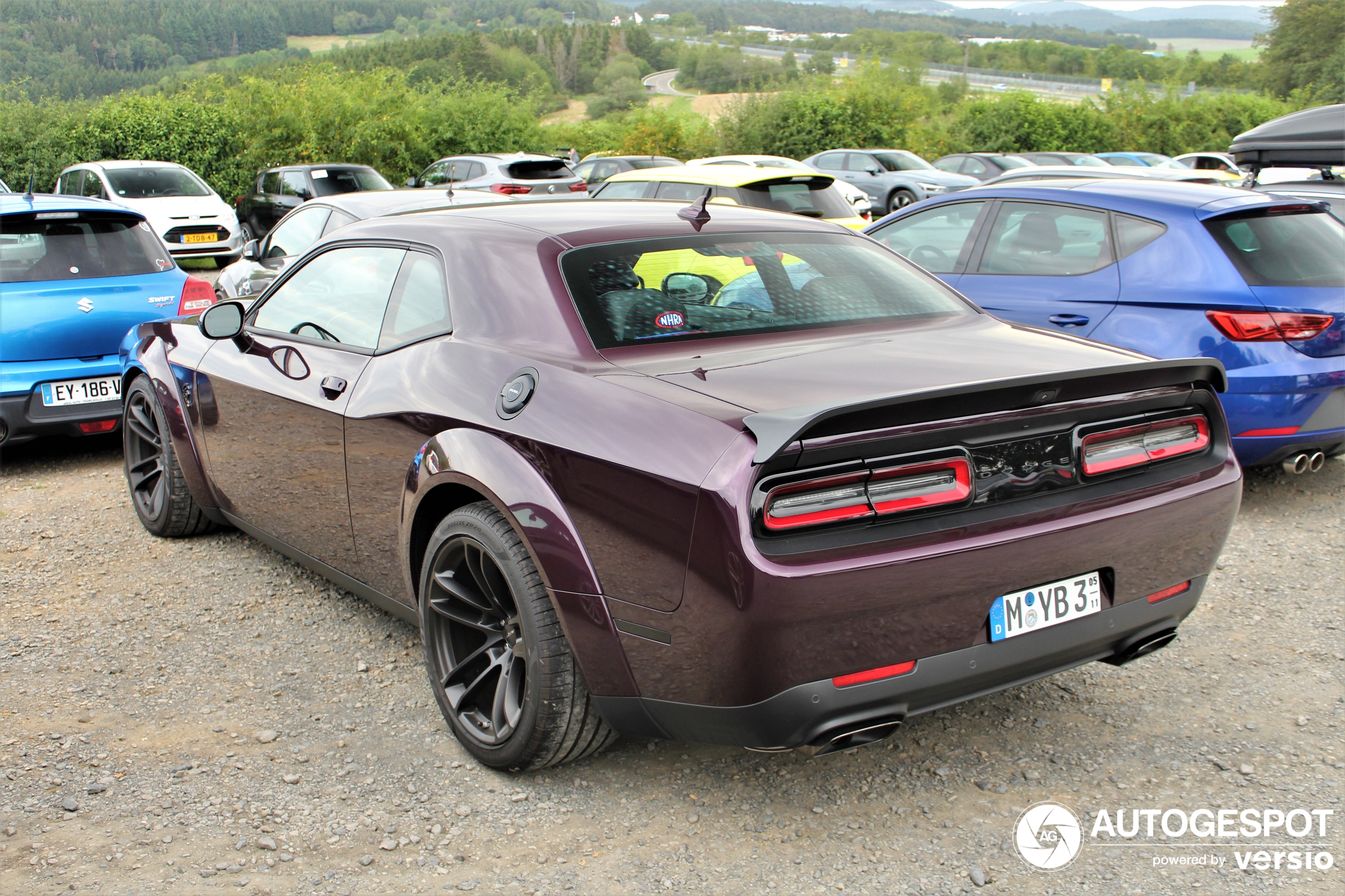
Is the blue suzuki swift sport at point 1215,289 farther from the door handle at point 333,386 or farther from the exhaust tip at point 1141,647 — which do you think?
the door handle at point 333,386

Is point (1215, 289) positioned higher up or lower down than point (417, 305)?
lower down

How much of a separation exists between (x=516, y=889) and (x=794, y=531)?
1081 mm

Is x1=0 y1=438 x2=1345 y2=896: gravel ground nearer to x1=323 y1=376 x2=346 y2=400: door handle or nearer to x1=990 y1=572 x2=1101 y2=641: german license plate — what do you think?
x1=990 y1=572 x2=1101 y2=641: german license plate

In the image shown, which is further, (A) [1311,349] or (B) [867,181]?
(B) [867,181]

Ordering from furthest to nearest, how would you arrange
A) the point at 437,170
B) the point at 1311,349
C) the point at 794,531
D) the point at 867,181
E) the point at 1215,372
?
1. the point at 867,181
2. the point at 437,170
3. the point at 1311,349
4. the point at 1215,372
5. the point at 794,531

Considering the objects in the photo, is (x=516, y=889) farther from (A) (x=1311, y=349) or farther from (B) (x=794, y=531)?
(A) (x=1311, y=349)

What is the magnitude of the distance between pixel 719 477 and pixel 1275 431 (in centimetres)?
379

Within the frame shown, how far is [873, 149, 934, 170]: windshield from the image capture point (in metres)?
25.2

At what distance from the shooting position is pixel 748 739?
243cm

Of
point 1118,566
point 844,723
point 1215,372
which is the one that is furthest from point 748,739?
point 1215,372

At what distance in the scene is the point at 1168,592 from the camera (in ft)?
9.33

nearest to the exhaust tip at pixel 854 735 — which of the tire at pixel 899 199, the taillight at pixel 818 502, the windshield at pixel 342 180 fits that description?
the taillight at pixel 818 502

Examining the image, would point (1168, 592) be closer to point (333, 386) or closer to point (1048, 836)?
point (1048, 836)

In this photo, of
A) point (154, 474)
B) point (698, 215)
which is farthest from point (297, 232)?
point (698, 215)
